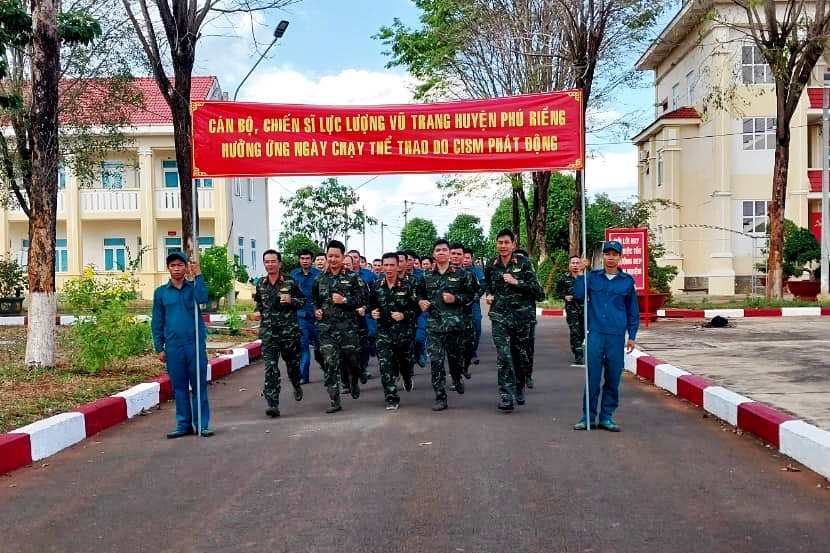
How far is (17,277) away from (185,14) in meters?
13.1

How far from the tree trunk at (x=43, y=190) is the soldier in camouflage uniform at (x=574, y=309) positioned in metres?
6.51

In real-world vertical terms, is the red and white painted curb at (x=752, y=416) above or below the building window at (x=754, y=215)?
below

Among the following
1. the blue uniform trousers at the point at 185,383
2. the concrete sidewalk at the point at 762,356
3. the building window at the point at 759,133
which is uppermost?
the building window at the point at 759,133

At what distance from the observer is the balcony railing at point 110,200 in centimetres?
3612

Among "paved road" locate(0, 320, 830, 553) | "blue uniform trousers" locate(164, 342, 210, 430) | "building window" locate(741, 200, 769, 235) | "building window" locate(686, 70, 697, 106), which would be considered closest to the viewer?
"paved road" locate(0, 320, 830, 553)

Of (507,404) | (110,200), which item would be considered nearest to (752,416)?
(507,404)

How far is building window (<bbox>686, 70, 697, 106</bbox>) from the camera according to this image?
35.2 m

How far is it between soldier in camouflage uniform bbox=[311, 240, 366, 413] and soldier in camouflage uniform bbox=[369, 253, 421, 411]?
0.29m

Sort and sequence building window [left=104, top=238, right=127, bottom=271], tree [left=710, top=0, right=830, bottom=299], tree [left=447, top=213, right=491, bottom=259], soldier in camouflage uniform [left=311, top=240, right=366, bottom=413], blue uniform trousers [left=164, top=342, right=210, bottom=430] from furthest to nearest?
tree [left=447, top=213, right=491, bottom=259] < building window [left=104, top=238, right=127, bottom=271] < tree [left=710, top=0, right=830, bottom=299] < soldier in camouflage uniform [left=311, top=240, right=366, bottom=413] < blue uniform trousers [left=164, top=342, right=210, bottom=430]

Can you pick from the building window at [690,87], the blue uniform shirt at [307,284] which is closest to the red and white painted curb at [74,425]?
Answer: the blue uniform shirt at [307,284]

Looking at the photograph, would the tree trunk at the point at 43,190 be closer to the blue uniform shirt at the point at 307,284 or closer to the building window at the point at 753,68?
the blue uniform shirt at the point at 307,284

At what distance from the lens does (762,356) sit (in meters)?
13.1

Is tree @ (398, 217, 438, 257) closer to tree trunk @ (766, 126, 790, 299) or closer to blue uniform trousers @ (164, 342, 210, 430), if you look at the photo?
tree trunk @ (766, 126, 790, 299)

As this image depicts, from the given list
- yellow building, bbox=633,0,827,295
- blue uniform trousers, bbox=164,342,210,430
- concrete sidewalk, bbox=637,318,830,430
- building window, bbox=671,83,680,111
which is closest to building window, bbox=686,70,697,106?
yellow building, bbox=633,0,827,295
